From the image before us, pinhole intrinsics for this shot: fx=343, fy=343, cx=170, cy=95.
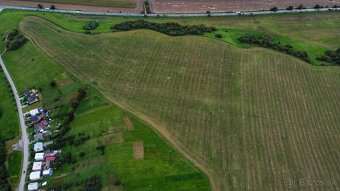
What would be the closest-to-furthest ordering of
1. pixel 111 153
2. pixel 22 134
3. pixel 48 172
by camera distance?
pixel 48 172 < pixel 111 153 < pixel 22 134

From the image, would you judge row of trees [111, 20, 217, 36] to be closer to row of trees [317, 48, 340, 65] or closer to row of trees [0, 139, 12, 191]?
row of trees [317, 48, 340, 65]

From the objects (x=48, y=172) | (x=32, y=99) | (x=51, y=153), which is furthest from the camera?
(x=32, y=99)

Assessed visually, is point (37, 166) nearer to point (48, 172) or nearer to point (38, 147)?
point (48, 172)

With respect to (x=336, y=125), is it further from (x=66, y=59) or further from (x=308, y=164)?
(x=66, y=59)

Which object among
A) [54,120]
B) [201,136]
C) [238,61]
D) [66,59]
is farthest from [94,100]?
[238,61]

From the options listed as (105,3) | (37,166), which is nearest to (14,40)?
(105,3)

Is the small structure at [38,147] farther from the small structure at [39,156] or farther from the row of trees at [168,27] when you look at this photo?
the row of trees at [168,27]

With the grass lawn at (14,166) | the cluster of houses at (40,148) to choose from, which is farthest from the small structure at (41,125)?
the grass lawn at (14,166)
